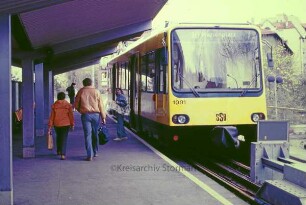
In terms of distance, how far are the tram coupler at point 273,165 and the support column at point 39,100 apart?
10.7m

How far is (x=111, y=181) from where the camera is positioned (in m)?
8.28

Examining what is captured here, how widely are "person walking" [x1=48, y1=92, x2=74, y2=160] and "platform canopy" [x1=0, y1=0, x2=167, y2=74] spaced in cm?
161

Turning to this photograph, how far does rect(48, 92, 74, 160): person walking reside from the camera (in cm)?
1082

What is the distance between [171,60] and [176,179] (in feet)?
11.9

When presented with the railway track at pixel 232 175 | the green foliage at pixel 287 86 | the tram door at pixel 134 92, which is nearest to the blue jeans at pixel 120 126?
the tram door at pixel 134 92

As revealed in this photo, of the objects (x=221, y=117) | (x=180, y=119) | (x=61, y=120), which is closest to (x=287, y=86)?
(x=221, y=117)

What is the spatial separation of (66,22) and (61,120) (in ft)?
7.72

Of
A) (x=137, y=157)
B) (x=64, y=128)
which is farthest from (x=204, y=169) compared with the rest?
(x=64, y=128)

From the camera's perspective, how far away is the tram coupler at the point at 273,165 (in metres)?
6.12

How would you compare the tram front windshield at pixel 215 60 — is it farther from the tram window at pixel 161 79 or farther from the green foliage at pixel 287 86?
the green foliage at pixel 287 86

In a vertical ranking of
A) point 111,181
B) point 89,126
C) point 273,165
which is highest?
point 89,126

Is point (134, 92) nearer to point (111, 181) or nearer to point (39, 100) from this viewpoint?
point (39, 100)

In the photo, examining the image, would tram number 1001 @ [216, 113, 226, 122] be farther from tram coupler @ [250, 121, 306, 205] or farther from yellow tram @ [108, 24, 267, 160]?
tram coupler @ [250, 121, 306, 205]

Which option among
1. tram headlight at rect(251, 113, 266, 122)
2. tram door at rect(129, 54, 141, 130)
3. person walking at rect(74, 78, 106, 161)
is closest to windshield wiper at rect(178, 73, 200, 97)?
tram headlight at rect(251, 113, 266, 122)
